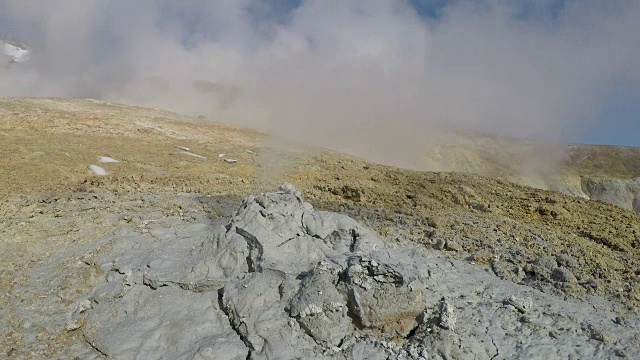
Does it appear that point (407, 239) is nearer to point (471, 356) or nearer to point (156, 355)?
point (471, 356)

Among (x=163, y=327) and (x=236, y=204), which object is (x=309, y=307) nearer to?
(x=163, y=327)

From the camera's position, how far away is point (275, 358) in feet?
17.6

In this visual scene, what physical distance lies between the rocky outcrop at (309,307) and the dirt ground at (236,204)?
72 centimetres

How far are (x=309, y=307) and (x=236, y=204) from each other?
520 centimetres

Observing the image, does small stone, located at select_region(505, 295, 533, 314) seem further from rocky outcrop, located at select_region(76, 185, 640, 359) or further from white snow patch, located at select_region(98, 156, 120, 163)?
white snow patch, located at select_region(98, 156, 120, 163)

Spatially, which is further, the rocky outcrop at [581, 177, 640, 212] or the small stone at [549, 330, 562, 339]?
the rocky outcrop at [581, 177, 640, 212]

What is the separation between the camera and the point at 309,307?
5.61m

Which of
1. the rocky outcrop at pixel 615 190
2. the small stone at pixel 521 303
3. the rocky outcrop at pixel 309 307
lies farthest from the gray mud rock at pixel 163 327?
the rocky outcrop at pixel 615 190

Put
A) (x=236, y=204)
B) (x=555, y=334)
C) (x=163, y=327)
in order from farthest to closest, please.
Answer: (x=236, y=204), (x=163, y=327), (x=555, y=334)

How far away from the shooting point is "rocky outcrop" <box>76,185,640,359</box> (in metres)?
5.50

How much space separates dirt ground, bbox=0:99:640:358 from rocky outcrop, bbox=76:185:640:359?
723 millimetres

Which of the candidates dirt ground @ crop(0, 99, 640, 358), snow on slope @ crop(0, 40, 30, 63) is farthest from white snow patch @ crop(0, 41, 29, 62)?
dirt ground @ crop(0, 99, 640, 358)

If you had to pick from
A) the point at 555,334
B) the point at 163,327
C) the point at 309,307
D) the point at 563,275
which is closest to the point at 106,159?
the point at 163,327

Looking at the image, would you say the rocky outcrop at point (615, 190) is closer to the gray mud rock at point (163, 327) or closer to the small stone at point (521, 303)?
the small stone at point (521, 303)
